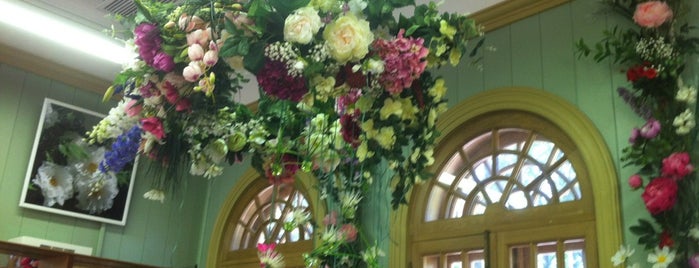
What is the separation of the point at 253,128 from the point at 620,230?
1726 millimetres

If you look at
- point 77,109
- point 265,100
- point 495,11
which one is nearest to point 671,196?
point 495,11

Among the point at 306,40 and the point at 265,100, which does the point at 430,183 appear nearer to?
the point at 265,100

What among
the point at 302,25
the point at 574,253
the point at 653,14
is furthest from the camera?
the point at 574,253

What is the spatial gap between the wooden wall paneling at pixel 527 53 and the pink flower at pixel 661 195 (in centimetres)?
80

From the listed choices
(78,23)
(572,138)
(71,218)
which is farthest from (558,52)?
(71,218)

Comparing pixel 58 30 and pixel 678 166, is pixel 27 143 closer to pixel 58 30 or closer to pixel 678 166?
pixel 58 30

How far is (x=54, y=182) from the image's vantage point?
4.42m

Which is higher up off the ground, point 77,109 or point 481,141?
point 77,109

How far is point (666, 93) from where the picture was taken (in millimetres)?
2523

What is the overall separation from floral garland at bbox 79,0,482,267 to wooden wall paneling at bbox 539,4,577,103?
5.26ft

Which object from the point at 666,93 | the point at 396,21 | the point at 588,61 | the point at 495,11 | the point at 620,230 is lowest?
the point at 620,230

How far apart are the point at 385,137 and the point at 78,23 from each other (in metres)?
2.72

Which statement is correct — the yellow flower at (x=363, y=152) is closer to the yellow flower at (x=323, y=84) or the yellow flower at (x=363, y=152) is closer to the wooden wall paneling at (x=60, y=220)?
the yellow flower at (x=323, y=84)

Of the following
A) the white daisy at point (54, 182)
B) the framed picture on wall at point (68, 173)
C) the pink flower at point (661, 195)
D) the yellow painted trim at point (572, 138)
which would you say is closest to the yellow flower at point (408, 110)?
the yellow painted trim at point (572, 138)
